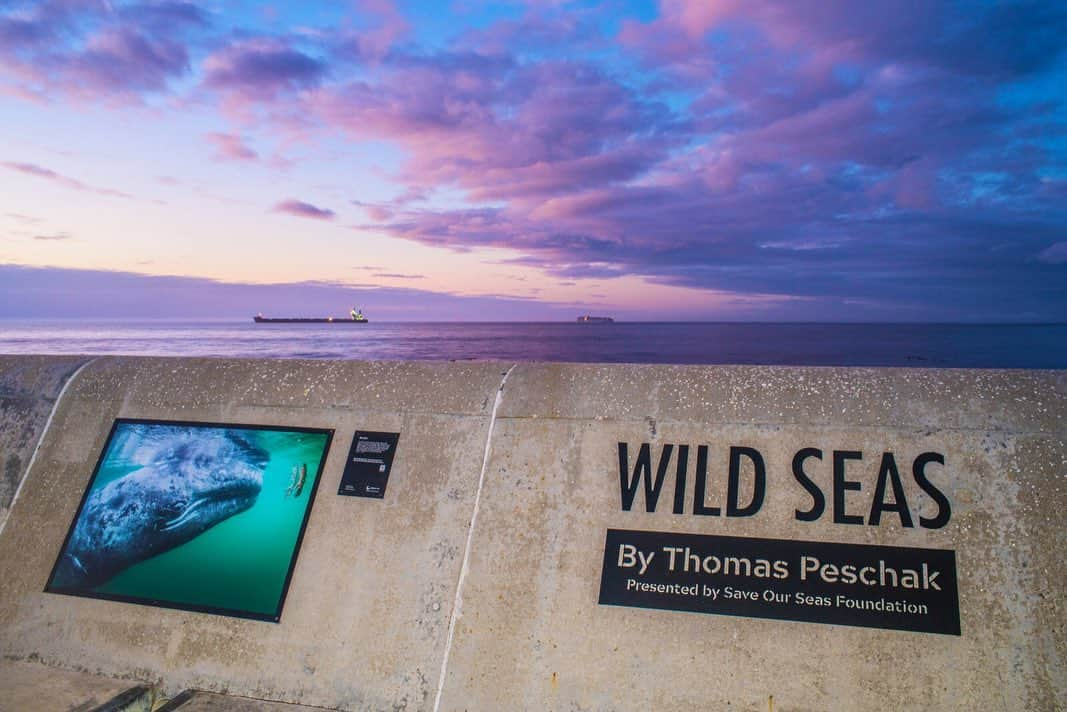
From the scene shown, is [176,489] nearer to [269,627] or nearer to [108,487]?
[108,487]

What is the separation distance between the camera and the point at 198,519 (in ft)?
13.6

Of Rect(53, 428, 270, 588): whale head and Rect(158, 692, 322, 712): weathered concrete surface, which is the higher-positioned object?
Rect(53, 428, 270, 588): whale head

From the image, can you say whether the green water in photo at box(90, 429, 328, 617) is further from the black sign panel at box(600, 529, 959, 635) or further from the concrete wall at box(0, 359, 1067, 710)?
the black sign panel at box(600, 529, 959, 635)

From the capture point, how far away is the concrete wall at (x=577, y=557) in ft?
10.4

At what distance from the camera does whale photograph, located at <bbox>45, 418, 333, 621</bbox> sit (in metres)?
3.91

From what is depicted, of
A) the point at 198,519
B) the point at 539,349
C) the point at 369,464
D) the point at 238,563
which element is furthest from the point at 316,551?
the point at 539,349

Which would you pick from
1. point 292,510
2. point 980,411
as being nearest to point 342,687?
point 292,510

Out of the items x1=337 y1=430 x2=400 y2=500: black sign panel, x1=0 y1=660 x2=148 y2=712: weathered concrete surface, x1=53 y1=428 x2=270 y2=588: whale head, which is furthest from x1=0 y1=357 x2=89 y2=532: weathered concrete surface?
x1=337 y1=430 x2=400 y2=500: black sign panel

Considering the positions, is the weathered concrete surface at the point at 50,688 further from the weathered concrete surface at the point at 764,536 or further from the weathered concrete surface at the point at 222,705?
the weathered concrete surface at the point at 764,536

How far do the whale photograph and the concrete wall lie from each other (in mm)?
111

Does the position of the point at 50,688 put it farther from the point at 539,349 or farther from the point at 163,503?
the point at 539,349

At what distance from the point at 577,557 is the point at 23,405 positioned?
4692 mm

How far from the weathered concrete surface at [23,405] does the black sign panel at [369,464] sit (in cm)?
264

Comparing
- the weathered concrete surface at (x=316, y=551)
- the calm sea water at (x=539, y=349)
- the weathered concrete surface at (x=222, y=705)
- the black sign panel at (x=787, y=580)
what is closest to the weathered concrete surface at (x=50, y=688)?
the weathered concrete surface at (x=316, y=551)
